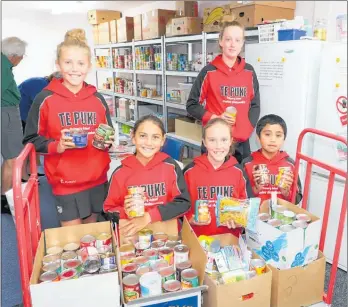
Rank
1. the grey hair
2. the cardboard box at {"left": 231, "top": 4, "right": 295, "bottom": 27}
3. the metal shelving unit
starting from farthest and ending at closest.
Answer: the metal shelving unit
the grey hair
the cardboard box at {"left": 231, "top": 4, "right": 295, "bottom": 27}

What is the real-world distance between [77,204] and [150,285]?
89 centimetres

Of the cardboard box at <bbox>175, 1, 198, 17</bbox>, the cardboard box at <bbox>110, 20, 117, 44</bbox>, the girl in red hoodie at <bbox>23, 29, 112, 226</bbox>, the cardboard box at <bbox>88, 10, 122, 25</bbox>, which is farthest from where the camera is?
the cardboard box at <bbox>88, 10, 122, 25</bbox>

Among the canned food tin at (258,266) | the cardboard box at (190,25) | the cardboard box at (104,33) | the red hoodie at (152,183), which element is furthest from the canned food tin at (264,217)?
the cardboard box at (104,33)

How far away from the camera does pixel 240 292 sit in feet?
5.26

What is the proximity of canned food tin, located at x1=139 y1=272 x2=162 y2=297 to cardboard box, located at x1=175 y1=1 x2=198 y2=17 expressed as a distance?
13.4ft

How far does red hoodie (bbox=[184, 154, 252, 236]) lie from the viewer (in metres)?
2.14

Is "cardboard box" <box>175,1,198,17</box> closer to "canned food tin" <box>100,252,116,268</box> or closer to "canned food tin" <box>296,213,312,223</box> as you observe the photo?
"canned food tin" <box>296,213,312,223</box>

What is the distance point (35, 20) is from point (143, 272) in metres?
8.08

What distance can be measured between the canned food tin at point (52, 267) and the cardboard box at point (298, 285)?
1.02 meters

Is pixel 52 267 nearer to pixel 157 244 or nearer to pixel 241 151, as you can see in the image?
pixel 157 244

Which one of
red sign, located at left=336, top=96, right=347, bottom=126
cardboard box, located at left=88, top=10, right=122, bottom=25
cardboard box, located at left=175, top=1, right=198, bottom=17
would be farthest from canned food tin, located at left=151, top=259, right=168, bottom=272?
cardboard box, located at left=88, top=10, right=122, bottom=25

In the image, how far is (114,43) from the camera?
6426 mm

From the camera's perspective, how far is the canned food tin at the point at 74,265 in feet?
5.34

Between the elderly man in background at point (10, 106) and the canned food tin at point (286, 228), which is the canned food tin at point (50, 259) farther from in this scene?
the elderly man in background at point (10, 106)
